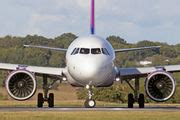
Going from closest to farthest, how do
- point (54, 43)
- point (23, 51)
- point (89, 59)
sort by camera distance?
1. point (89, 59)
2. point (23, 51)
3. point (54, 43)

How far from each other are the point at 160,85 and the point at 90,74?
527cm

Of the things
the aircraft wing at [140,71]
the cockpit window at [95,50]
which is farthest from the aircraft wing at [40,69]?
the cockpit window at [95,50]

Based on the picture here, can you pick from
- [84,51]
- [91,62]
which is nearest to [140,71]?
[84,51]

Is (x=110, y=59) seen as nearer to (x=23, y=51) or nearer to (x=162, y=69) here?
(x=162, y=69)

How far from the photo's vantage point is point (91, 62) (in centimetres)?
3953

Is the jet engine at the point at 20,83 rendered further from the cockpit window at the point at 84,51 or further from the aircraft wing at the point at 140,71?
the aircraft wing at the point at 140,71

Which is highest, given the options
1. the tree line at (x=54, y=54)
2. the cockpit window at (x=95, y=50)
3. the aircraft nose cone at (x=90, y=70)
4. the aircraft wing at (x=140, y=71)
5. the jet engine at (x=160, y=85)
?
the tree line at (x=54, y=54)

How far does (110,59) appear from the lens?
1612 inches

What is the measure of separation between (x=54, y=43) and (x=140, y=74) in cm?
12593

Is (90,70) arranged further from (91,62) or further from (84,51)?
(84,51)

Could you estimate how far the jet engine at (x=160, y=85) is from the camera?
42625 mm

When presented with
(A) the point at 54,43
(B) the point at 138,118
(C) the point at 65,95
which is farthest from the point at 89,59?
(A) the point at 54,43

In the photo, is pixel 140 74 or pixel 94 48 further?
pixel 140 74

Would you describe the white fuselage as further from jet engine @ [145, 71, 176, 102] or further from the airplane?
jet engine @ [145, 71, 176, 102]
